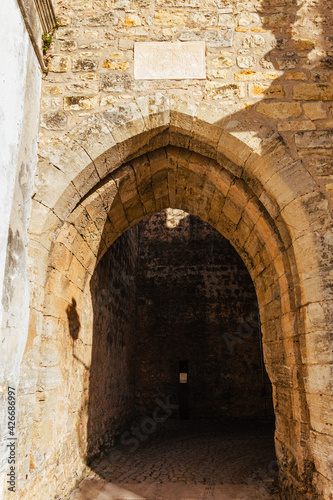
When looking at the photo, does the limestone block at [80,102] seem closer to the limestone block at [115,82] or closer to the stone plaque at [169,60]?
A: the limestone block at [115,82]

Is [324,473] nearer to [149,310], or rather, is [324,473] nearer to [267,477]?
[267,477]

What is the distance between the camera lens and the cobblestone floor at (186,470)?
3482mm

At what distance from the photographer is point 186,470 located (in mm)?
4273

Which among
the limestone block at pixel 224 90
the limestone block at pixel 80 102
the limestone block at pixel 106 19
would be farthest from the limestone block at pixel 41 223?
the limestone block at pixel 106 19

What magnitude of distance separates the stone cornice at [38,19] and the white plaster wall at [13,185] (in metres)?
0.07

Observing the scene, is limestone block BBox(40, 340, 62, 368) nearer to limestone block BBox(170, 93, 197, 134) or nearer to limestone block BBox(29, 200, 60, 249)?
limestone block BBox(29, 200, 60, 249)

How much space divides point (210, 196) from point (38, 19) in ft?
6.76

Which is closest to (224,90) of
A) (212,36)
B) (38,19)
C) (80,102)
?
(212,36)

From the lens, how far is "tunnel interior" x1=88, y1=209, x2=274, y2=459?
25.3 feet

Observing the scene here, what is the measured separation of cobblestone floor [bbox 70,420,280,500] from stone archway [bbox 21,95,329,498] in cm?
45

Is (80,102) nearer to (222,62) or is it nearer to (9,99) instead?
(9,99)

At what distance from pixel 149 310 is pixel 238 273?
2.17 metres

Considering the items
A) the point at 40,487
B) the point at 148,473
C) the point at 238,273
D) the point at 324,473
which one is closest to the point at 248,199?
the point at 324,473

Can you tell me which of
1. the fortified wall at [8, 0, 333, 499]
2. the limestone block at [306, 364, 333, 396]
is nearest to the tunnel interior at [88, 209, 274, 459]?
the fortified wall at [8, 0, 333, 499]
